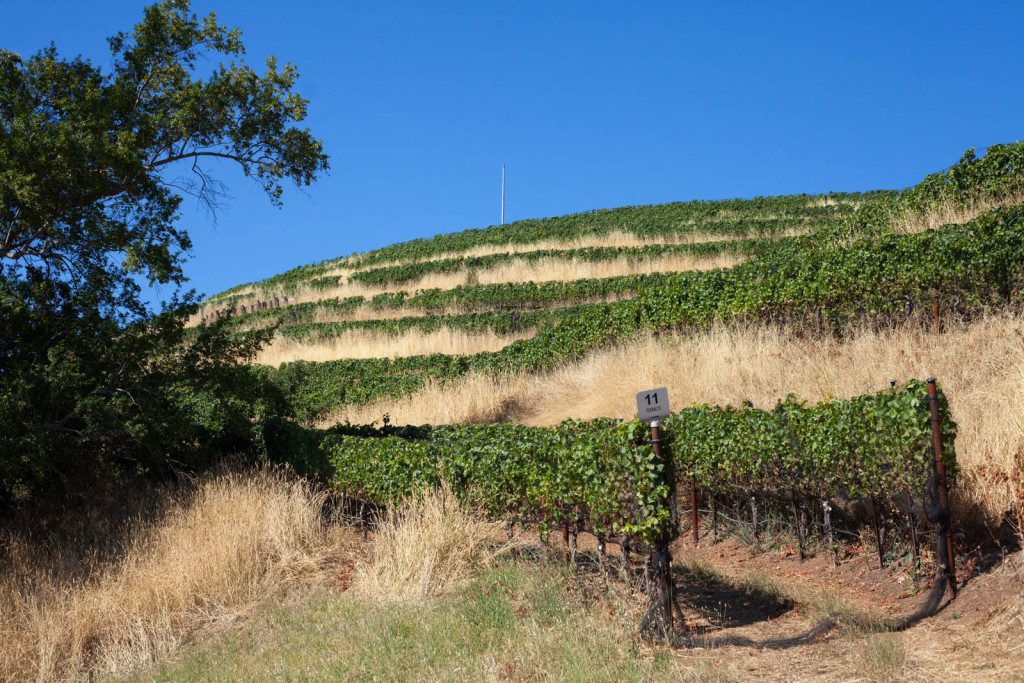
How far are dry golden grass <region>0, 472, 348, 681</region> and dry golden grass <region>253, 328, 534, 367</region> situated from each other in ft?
53.6

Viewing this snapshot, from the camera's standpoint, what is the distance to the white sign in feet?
28.3

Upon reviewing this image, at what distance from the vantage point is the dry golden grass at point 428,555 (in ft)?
30.6

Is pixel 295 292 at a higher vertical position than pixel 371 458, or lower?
higher

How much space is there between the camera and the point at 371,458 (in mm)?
12977

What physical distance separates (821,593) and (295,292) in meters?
42.7

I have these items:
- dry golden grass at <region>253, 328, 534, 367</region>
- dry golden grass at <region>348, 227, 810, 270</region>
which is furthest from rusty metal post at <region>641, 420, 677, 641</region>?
dry golden grass at <region>348, 227, 810, 270</region>

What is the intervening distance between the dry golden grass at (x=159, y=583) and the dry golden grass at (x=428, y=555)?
1.25 meters

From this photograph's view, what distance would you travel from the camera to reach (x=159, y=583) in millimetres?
10328

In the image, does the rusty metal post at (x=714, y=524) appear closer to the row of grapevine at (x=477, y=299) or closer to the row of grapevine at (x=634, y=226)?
the row of grapevine at (x=477, y=299)

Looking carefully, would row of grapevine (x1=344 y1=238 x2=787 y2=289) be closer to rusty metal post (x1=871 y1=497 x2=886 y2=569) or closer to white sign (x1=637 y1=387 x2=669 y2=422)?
rusty metal post (x1=871 y1=497 x2=886 y2=569)

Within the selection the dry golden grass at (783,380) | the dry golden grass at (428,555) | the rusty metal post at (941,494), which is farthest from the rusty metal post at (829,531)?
the dry golden grass at (428,555)

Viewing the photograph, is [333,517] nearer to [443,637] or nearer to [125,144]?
[443,637]

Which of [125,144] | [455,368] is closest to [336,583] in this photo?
[125,144]

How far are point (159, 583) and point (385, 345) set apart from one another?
22.1 metres
